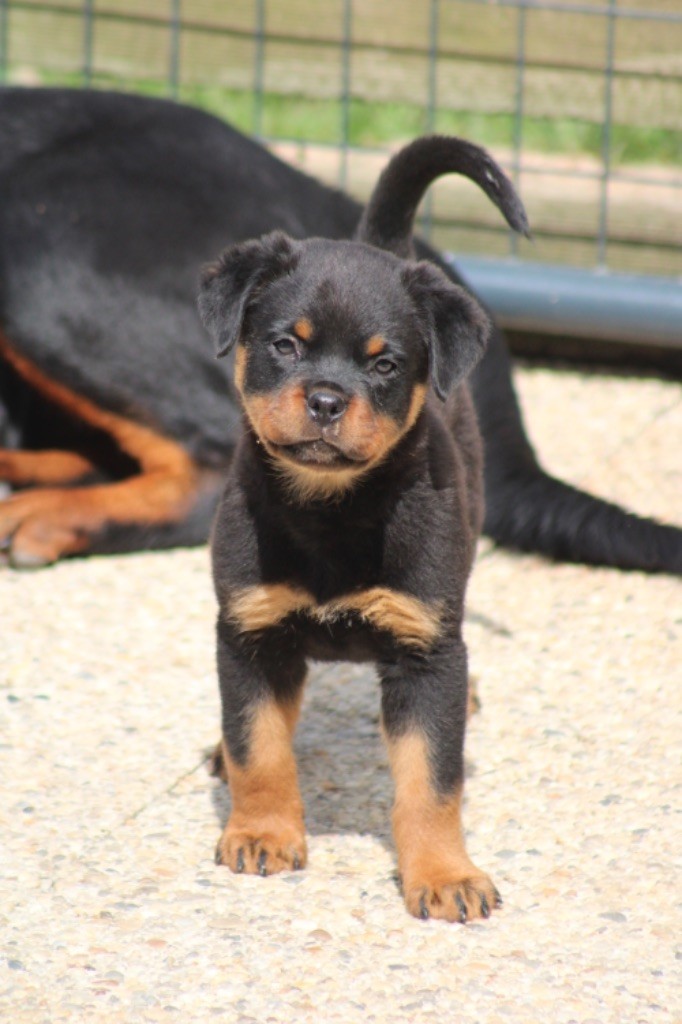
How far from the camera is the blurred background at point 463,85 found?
5777 millimetres

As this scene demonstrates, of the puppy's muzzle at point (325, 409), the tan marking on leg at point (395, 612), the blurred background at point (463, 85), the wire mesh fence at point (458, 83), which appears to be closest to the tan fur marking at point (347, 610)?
the tan marking on leg at point (395, 612)

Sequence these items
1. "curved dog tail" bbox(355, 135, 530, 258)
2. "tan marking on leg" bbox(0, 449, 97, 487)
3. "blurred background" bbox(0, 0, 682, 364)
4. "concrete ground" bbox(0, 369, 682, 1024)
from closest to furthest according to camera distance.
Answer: "concrete ground" bbox(0, 369, 682, 1024) < "curved dog tail" bbox(355, 135, 530, 258) < "tan marking on leg" bbox(0, 449, 97, 487) < "blurred background" bbox(0, 0, 682, 364)

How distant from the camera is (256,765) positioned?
2725 mm

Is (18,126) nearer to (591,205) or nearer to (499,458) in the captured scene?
(499,458)

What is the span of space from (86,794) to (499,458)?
1.69 metres

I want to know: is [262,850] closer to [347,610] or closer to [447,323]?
[347,610]

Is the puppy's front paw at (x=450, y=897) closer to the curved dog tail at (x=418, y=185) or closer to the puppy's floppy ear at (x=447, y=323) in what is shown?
the puppy's floppy ear at (x=447, y=323)

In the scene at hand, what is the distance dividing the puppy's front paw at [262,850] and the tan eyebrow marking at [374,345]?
2.85 ft

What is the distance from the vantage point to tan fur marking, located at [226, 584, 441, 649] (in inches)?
105

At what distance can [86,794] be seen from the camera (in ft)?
9.77

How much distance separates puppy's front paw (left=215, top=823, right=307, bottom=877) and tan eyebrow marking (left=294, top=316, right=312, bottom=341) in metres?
0.88

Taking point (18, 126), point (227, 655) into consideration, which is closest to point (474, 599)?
point (227, 655)

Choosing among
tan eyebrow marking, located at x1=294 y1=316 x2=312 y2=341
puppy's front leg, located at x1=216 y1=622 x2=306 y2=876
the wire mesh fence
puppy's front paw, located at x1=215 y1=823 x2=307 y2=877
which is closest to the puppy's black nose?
tan eyebrow marking, located at x1=294 y1=316 x2=312 y2=341

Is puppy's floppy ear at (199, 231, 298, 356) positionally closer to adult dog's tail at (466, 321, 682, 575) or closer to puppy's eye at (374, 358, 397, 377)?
puppy's eye at (374, 358, 397, 377)
